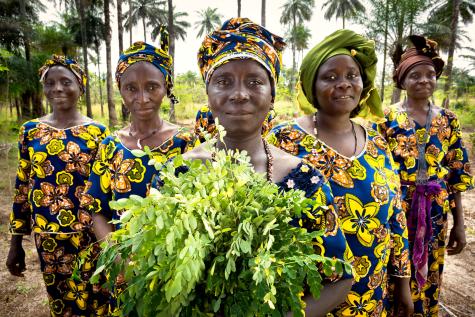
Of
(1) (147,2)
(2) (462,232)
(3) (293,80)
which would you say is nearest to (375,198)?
(2) (462,232)

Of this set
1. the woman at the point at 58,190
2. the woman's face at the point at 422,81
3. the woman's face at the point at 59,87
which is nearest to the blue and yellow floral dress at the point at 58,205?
the woman at the point at 58,190

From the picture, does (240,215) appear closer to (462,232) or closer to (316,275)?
(316,275)

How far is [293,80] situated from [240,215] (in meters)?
31.2

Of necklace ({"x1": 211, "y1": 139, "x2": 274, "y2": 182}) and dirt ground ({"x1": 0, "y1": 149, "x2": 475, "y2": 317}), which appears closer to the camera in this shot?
necklace ({"x1": 211, "y1": 139, "x2": 274, "y2": 182})

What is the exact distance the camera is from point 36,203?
246 cm

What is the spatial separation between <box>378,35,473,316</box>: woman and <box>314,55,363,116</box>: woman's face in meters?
1.19

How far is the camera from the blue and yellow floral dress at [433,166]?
2.69m

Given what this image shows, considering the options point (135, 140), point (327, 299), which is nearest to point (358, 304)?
point (327, 299)

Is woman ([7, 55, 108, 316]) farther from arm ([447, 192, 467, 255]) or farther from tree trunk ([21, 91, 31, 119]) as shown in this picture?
tree trunk ([21, 91, 31, 119])

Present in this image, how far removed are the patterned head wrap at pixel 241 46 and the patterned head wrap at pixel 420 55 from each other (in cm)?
186

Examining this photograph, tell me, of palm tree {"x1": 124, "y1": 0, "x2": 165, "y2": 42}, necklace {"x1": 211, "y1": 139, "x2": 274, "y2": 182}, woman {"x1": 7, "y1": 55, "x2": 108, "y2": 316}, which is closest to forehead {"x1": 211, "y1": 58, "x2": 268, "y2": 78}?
necklace {"x1": 211, "y1": 139, "x2": 274, "y2": 182}

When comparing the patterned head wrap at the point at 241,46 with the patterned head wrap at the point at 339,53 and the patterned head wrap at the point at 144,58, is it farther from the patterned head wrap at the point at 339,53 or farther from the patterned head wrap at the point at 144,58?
the patterned head wrap at the point at 144,58

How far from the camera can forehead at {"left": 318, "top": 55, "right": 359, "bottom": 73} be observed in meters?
1.76

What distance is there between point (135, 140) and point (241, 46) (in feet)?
3.55
